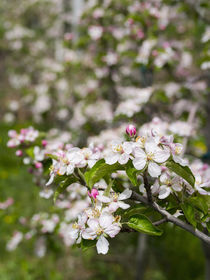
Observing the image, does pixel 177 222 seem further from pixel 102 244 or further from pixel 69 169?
pixel 69 169

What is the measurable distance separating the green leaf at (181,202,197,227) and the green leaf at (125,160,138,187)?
0.17 m


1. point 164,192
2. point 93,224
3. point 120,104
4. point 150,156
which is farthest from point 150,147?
point 120,104

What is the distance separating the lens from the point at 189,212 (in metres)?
0.93

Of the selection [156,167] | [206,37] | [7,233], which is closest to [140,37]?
[206,37]

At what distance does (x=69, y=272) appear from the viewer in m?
3.16

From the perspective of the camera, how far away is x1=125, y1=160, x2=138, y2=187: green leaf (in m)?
0.91

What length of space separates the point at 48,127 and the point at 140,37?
3.03 metres

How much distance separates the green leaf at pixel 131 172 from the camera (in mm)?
906

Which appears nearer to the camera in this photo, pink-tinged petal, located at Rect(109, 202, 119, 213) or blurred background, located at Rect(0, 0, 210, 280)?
pink-tinged petal, located at Rect(109, 202, 119, 213)

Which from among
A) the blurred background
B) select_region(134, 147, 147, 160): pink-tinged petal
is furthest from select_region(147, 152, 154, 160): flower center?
the blurred background

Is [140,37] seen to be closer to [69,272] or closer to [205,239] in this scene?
[205,239]

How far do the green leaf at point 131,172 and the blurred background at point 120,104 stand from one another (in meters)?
0.95

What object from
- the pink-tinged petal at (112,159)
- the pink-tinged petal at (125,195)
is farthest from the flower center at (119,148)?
the pink-tinged petal at (125,195)

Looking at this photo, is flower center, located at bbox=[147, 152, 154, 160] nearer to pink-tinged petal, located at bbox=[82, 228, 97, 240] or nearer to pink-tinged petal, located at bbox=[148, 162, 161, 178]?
pink-tinged petal, located at bbox=[148, 162, 161, 178]
